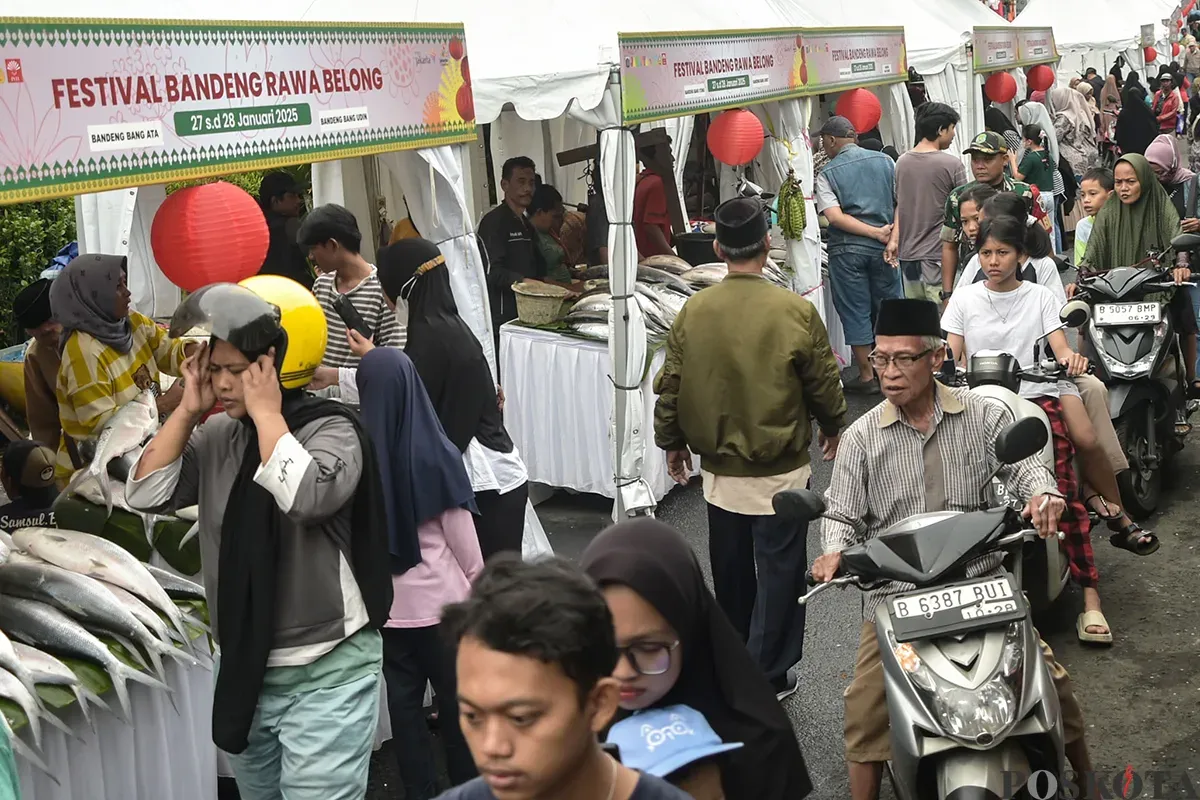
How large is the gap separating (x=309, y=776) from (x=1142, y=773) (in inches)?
111

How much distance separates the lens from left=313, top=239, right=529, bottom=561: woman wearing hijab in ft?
16.1

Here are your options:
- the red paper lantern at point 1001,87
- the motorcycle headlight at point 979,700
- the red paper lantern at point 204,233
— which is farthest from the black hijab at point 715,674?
the red paper lantern at point 1001,87

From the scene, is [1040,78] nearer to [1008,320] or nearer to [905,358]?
[1008,320]

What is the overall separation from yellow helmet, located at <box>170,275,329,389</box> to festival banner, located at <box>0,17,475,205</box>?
3.56 ft

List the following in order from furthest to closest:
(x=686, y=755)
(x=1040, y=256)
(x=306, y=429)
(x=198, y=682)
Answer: (x=1040, y=256), (x=198, y=682), (x=306, y=429), (x=686, y=755)

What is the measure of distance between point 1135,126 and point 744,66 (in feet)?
31.3

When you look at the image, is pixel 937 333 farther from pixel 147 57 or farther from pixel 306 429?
pixel 147 57

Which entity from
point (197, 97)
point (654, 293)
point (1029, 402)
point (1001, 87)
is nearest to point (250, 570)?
point (197, 97)

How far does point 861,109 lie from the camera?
38.6 feet

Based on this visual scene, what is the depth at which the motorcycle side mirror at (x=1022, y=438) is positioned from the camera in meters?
3.54

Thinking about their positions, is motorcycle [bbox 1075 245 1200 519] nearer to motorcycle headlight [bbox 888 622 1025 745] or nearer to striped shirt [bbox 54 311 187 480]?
motorcycle headlight [bbox 888 622 1025 745]

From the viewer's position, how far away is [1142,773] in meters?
4.61

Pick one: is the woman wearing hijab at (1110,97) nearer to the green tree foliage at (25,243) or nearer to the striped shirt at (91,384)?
the green tree foliage at (25,243)

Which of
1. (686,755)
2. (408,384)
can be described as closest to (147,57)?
(408,384)
